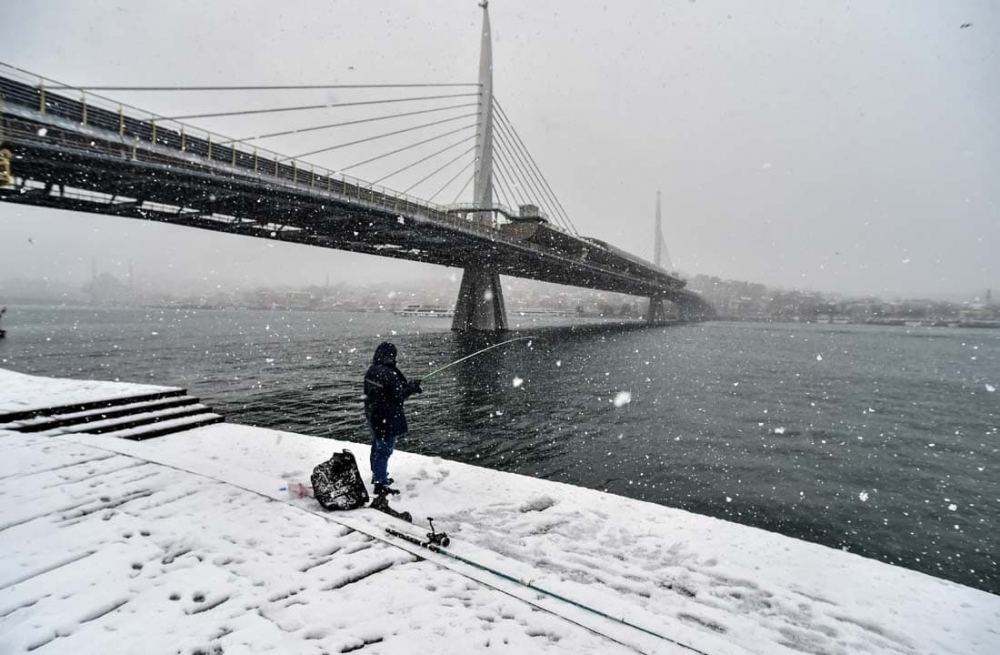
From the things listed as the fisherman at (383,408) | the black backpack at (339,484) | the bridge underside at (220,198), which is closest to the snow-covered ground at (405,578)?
the black backpack at (339,484)

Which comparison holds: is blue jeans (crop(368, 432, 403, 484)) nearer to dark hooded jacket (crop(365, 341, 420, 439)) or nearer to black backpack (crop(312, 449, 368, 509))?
dark hooded jacket (crop(365, 341, 420, 439))

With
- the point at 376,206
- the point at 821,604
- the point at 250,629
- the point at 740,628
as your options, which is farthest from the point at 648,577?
the point at 376,206

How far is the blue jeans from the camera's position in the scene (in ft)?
21.0

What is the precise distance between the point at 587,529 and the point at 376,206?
37.5 metres

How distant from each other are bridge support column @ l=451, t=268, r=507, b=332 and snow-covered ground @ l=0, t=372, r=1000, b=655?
57.1 meters

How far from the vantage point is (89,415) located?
874 centimetres

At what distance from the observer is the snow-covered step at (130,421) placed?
819 centimetres

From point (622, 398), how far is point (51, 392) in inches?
734

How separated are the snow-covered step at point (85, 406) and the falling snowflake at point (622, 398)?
50.1ft

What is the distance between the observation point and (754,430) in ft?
52.3

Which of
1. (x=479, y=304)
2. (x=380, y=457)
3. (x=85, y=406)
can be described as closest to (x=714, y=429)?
(x=380, y=457)

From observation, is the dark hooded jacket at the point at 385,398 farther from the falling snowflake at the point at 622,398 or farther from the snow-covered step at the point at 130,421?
the falling snowflake at the point at 622,398

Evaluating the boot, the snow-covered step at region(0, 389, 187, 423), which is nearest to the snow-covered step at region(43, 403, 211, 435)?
the snow-covered step at region(0, 389, 187, 423)

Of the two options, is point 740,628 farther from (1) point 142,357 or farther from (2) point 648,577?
(1) point 142,357
